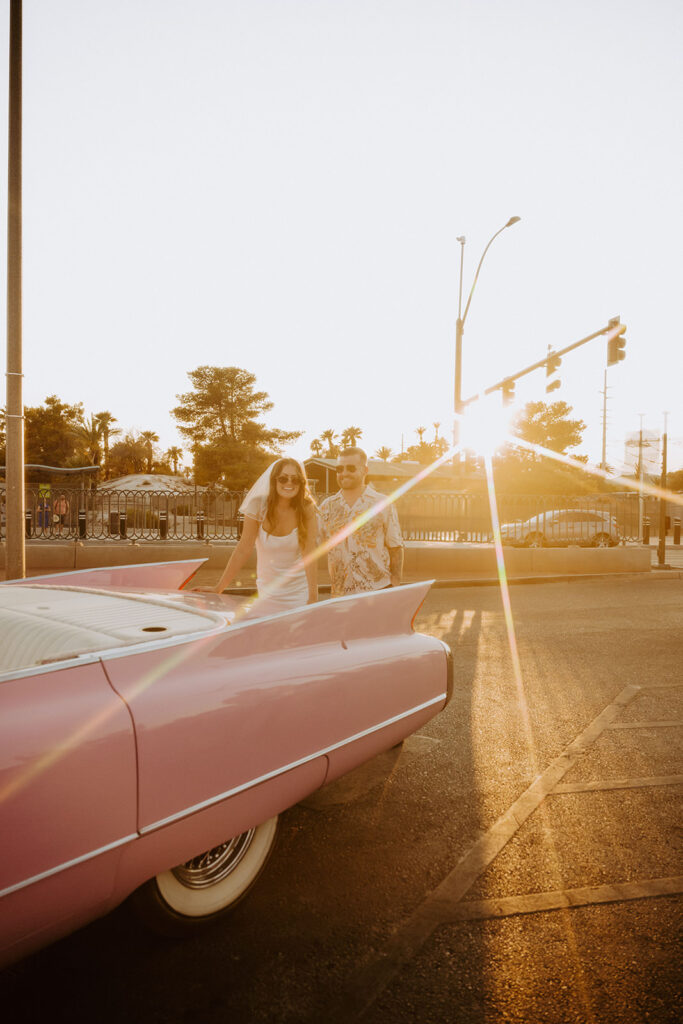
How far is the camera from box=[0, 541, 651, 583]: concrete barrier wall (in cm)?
1327

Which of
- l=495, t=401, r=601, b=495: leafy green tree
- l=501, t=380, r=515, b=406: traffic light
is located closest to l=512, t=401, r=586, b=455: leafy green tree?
l=495, t=401, r=601, b=495: leafy green tree

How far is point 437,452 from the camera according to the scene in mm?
76625

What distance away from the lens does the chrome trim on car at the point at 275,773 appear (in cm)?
187

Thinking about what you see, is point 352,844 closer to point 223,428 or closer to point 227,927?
point 227,927

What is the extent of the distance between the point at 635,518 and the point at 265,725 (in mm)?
14849

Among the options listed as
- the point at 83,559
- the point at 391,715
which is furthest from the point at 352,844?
the point at 83,559

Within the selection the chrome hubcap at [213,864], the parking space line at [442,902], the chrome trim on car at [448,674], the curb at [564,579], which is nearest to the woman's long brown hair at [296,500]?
the chrome trim on car at [448,674]

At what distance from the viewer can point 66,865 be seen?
5.42 feet

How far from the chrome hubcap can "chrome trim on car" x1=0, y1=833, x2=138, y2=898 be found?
50 centimetres

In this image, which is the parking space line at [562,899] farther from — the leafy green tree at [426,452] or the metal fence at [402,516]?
the leafy green tree at [426,452]

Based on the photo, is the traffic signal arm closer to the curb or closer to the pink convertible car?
the curb

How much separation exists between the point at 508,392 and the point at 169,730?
59.8ft

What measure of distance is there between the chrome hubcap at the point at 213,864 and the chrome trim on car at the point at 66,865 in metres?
0.50

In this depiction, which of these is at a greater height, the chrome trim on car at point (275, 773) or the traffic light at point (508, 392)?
the traffic light at point (508, 392)
